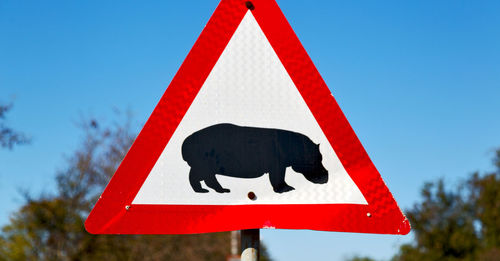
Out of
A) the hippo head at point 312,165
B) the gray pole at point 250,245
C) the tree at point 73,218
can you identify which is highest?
the tree at point 73,218

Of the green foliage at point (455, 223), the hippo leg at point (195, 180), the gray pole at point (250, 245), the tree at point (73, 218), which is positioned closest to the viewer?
the gray pole at point (250, 245)

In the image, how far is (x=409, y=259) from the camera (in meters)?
31.3

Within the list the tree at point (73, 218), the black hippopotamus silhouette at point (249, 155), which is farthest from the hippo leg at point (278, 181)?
A: the tree at point (73, 218)

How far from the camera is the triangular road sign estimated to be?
236 centimetres

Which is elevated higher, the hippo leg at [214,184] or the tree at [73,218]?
the tree at [73,218]

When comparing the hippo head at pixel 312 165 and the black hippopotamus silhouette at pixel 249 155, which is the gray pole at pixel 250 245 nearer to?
the black hippopotamus silhouette at pixel 249 155

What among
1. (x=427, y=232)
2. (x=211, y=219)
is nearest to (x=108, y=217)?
(x=211, y=219)

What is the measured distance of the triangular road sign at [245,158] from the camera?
7.75 feet

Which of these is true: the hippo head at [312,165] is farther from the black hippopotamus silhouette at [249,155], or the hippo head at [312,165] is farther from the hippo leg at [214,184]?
the hippo leg at [214,184]

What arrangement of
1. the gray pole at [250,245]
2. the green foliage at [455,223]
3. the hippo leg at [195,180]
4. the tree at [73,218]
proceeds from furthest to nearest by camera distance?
the green foliage at [455,223], the tree at [73,218], the hippo leg at [195,180], the gray pole at [250,245]

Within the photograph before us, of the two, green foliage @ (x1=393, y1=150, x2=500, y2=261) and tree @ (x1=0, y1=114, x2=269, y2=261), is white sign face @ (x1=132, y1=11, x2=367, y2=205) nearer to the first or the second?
tree @ (x1=0, y1=114, x2=269, y2=261)

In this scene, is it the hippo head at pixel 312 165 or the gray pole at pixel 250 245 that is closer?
the gray pole at pixel 250 245

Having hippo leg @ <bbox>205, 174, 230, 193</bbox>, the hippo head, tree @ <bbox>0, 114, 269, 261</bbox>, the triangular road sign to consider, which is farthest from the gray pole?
tree @ <bbox>0, 114, 269, 261</bbox>

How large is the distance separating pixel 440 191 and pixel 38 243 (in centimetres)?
2077
